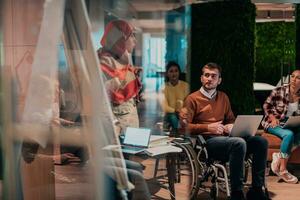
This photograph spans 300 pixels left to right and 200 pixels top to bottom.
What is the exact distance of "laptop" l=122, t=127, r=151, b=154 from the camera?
7.18 ft

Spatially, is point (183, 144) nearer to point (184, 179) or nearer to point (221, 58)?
point (184, 179)

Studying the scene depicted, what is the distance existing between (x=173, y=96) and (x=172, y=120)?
8.9 inches

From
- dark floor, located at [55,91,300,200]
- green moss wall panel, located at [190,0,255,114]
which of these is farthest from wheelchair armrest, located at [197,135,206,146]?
green moss wall panel, located at [190,0,255,114]

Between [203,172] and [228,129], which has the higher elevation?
[228,129]

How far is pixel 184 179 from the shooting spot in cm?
331

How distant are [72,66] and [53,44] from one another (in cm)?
11

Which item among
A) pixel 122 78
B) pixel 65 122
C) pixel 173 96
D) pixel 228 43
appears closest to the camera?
pixel 65 122

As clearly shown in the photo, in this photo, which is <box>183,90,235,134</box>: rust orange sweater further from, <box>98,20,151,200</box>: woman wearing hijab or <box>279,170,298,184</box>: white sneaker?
<box>98,20,151,200</box>: woman wearing hijab

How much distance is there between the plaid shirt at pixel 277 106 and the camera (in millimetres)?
4867

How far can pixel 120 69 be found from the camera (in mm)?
2166

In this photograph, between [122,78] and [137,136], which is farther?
[137,136]

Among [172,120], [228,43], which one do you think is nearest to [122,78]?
[172,120]

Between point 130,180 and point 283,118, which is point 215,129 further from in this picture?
point 130,180

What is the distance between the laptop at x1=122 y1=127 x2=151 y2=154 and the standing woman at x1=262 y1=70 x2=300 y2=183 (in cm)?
256
